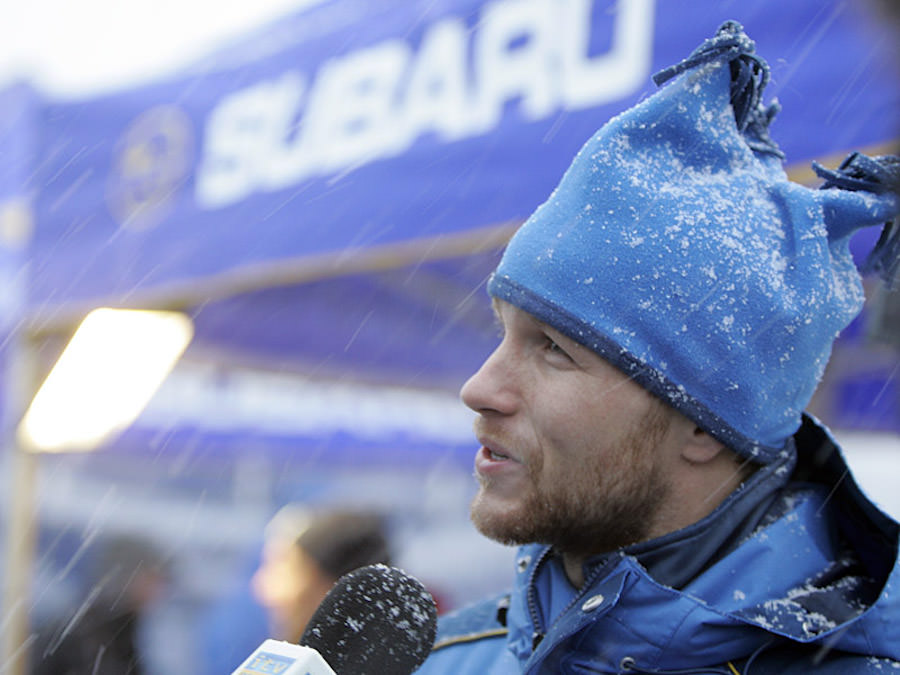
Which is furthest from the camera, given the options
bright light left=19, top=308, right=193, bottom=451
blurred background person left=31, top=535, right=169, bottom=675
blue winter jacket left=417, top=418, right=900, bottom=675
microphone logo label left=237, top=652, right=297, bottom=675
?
blurred background person left=31, top=535, right=169, bottom=675

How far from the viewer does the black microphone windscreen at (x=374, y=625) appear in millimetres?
985

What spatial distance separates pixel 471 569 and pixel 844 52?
963 cm

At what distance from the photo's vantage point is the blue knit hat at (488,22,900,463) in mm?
1349

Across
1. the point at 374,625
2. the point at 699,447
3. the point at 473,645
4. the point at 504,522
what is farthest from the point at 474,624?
the point at 374,625

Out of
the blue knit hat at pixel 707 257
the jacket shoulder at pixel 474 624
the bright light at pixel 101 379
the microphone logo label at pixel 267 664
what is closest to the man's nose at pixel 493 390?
the blue knit hat at pixel 707 257

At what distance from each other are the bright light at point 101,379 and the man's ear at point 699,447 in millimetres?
2685

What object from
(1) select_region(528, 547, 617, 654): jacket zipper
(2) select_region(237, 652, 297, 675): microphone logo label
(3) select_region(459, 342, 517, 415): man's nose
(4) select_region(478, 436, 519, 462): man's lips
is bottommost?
(1) select_region(528, 547, 617, 654): jacket zipper

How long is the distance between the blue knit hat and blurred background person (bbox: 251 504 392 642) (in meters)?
1.76

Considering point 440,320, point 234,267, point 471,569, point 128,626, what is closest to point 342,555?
point 234,267

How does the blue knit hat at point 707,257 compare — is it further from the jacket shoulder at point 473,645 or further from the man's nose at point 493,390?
the jacket shoulder at point 473,645

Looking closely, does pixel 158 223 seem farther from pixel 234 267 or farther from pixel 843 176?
pixel 843 176

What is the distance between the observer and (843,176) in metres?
1.45

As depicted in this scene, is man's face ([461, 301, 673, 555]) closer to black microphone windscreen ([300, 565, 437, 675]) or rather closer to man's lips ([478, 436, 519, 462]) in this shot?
man's lips ([478, 436, 519, 462])

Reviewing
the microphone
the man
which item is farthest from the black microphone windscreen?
the man
